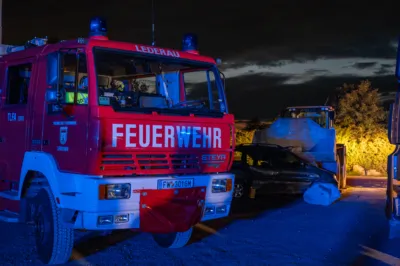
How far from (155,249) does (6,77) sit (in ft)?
11.0

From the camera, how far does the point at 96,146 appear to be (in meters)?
6.34

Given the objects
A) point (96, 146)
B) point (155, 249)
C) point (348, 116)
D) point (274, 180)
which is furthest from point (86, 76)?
point (348, 116)

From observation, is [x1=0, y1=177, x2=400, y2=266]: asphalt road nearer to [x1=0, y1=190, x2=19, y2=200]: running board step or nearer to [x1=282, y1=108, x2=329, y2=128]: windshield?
[x1=0, y1=190, x2=19, y2=200]: running board step

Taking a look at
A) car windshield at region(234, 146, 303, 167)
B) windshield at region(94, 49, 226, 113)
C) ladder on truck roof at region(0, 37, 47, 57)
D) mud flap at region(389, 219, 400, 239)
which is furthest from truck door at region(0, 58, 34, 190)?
car windshield at region(234, 146, 303, 167)

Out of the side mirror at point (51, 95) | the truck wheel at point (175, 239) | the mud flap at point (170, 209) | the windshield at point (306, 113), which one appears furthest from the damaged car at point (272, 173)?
the side mirror at point (51, 95)

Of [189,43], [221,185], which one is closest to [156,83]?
[189,43]

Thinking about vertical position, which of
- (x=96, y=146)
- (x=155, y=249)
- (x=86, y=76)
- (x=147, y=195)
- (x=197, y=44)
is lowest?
(x=155, y=249)

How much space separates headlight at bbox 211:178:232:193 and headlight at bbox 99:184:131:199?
141cm

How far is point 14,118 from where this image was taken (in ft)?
25.7

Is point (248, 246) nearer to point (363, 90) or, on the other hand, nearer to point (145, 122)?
point (145, 122)

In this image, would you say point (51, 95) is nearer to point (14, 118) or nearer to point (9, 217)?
point (14, 118)

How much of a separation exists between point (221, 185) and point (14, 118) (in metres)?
3.10

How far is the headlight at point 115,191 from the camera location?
21.0ft

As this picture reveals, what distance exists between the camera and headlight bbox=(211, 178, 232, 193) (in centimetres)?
757
